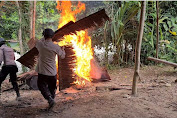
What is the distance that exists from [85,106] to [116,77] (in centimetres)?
397

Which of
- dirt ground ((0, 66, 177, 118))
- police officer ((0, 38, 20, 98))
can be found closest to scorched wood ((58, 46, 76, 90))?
dirt ground ((0, 66, 177, 118))

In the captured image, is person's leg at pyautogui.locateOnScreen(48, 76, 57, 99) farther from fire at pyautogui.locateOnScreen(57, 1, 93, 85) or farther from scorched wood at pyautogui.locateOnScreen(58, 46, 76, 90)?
fire at pyautogui.locateOnScreen(57, 1, 93, 85)

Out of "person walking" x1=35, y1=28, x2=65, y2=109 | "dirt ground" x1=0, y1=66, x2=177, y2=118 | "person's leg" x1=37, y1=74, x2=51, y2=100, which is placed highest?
"person walking" x1=35, y1=28, x2=65, y2=109

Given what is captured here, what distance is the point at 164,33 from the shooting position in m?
9.99

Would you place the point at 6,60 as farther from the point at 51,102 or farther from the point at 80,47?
the point at 80,47

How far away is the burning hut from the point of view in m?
5.03

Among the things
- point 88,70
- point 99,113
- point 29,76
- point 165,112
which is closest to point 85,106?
point 99,113

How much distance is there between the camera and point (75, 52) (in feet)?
18.2

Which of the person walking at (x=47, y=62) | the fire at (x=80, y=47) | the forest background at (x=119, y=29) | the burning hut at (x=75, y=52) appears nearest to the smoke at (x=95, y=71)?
the burning hut at (x=75, y=52)

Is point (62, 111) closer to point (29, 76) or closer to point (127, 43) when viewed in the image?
point (29, 76)

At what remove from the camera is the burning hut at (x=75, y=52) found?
5027 millimetres

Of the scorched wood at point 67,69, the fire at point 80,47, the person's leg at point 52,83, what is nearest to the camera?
the person's leg at point 52,83

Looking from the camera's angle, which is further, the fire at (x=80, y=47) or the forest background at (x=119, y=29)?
the forest background at (x=119, y=29)

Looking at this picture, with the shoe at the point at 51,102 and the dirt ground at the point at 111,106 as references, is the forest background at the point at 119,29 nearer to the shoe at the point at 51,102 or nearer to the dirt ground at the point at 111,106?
the dirt ground at the point at 111,106
